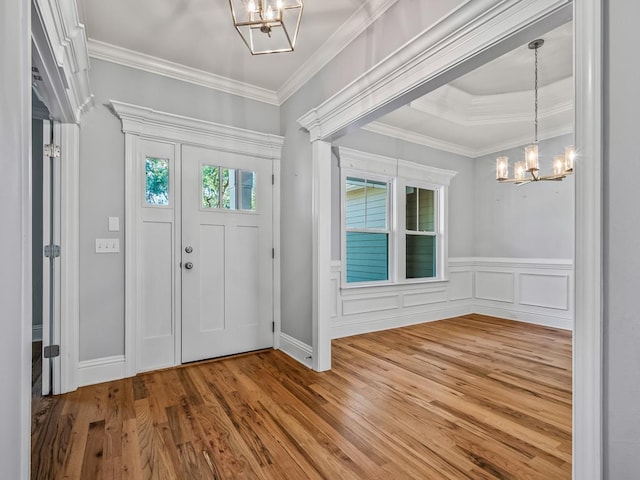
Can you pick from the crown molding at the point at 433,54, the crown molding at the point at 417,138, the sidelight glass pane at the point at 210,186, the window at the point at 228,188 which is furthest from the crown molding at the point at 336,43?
the crown molding at the point at 417,138

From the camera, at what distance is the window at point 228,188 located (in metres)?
3.16

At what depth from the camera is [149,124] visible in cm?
285

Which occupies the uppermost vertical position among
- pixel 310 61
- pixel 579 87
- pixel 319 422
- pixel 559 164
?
pixel 310 61

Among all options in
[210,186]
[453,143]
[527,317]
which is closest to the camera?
[210,186]

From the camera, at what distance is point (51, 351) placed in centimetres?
242

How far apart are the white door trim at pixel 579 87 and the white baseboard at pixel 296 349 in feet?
6.91

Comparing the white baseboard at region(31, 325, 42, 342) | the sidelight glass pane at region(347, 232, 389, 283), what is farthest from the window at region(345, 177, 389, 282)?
the white baseboard at region(31, 325, 42, 342)

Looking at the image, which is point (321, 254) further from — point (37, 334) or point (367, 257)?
point (37, 334)

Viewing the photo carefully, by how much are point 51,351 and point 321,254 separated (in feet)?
7.23

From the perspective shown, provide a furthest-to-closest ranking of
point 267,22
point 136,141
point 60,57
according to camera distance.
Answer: point 136,141 → point 60,57 → point 267,22

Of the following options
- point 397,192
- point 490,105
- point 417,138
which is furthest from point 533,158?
Result: point 417,138

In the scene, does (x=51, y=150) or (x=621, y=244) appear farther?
(x=51, y=150)

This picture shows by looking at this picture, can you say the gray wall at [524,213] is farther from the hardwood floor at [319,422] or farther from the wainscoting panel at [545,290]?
the hardwood floor at [319,422]

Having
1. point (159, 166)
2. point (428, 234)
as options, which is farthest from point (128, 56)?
point (428, 234)
